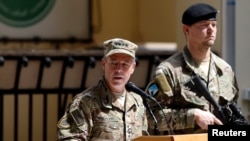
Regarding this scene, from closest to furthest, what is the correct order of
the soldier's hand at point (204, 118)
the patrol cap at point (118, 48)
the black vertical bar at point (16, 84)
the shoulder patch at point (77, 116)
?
the shoulder patch at point (77, 116) → the patrol cap at point (118, 48) → the soldier's hand at point (204, 118) → the black vertical bar at point (16, 84)

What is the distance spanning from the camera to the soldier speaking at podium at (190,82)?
5020 millimetres

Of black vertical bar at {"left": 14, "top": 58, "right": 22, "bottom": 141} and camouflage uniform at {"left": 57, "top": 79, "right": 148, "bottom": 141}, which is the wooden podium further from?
black vertical bar at {"left": 14, "top": 58, "right": 22, "bottom": 141}

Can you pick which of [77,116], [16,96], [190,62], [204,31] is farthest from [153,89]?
[16,96]

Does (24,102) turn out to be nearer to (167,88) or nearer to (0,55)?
(0,55)

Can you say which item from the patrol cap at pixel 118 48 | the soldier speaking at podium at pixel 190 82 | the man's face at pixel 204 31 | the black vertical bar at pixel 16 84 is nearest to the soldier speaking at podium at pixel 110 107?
the patrol cap at pixel 118 48

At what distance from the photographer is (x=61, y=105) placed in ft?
25.5

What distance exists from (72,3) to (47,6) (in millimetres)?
292

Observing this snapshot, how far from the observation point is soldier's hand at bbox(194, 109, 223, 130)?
190 inches

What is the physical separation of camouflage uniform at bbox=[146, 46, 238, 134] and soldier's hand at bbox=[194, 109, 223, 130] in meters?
0.03

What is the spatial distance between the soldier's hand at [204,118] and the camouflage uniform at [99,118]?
1.20ft

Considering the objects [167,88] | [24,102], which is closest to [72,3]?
[24,102]

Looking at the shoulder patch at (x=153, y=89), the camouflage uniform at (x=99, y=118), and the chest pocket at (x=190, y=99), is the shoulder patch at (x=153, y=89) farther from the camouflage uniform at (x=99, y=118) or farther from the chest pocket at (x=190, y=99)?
the camouflage uniform at (x=99, y=118)

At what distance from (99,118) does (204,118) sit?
605 millimetres

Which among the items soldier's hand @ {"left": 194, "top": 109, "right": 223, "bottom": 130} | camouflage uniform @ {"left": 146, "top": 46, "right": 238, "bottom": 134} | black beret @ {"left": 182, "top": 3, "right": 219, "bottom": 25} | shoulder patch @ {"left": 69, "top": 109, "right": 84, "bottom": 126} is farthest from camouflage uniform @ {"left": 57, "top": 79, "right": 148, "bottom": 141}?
black beret @ {"left": 182, "top": 3, "right": 219, "bottom": 25}
